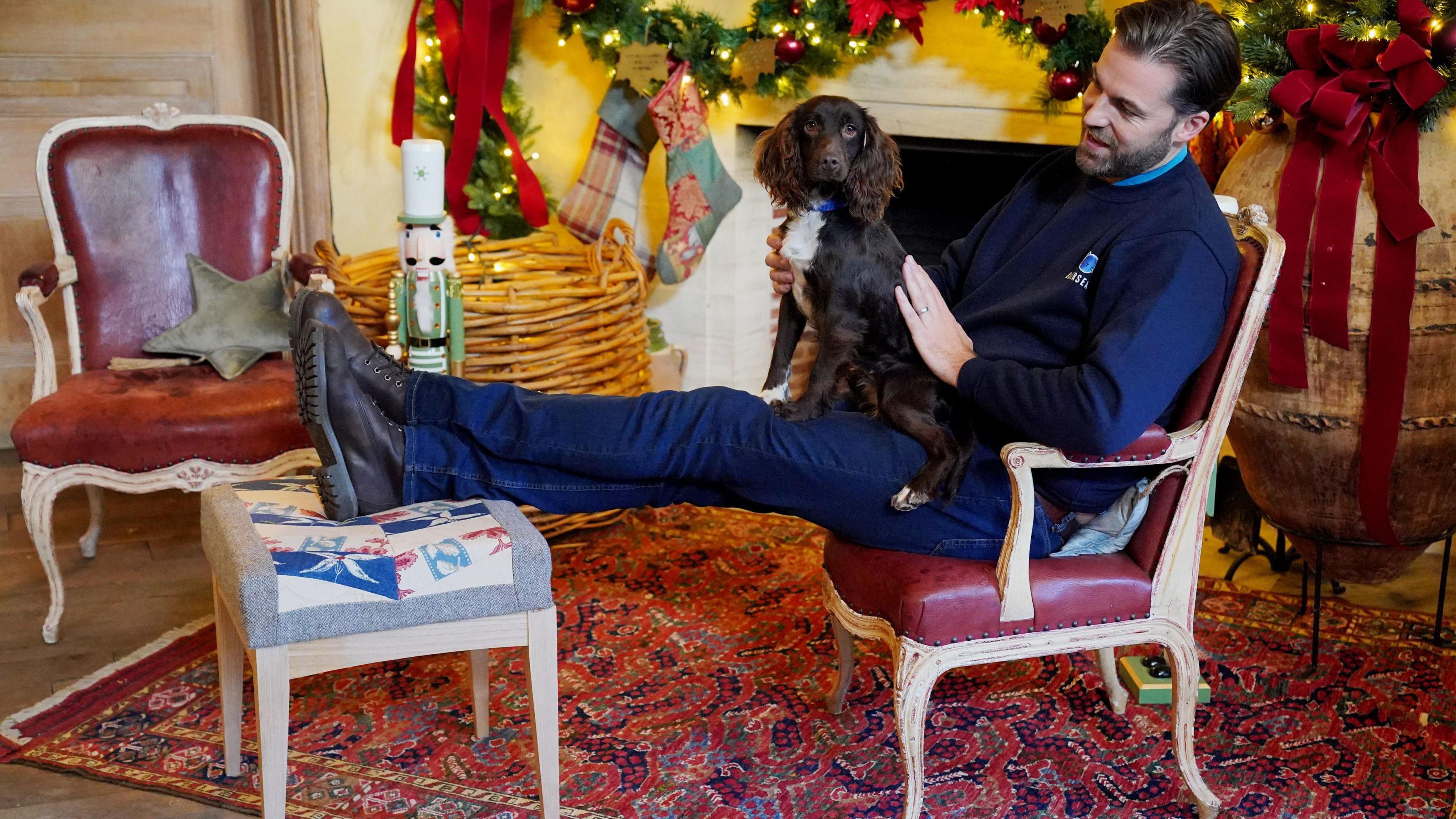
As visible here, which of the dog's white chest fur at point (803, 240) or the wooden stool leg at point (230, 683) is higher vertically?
the dog's white chest fur at point (803, 240)

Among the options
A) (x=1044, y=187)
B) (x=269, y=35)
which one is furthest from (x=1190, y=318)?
(x=269, y=35)

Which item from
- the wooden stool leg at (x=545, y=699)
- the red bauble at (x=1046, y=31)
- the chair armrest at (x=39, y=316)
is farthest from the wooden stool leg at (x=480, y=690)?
the red bauble at (x=1046, y=31)

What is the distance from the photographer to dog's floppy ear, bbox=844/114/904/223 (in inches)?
78.6

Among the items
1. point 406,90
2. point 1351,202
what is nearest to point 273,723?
point 1351,202

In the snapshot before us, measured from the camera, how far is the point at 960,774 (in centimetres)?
201

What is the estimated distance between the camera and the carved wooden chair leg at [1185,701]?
5.88ft

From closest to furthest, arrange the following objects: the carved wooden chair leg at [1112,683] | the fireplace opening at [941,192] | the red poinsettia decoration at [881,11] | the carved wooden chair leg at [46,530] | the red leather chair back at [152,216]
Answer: the carved wooden chair leg at [1112,683] → the carved wooden chair leg at [46,530] → the red leather chair back at [152,216] → the red poinsettia decoration at [881,11] → the fireplace opening at [941,192]

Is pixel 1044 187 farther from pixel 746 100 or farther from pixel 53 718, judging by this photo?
pixel 53 718

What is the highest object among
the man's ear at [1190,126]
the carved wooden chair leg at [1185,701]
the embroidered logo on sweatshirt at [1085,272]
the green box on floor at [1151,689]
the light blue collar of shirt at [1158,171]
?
the man's ear at [1190,126]

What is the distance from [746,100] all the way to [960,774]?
2213mm

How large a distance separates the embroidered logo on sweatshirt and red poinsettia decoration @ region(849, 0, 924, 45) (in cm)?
154

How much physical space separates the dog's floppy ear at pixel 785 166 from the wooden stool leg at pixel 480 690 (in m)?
0.93

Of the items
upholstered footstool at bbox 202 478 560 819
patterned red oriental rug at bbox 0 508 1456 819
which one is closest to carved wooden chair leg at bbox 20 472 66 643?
patterned red oriental rug at bbox 0 508 1456 819

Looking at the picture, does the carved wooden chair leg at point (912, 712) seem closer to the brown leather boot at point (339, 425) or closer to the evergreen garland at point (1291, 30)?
the brown leather boot at point (339, 425)
